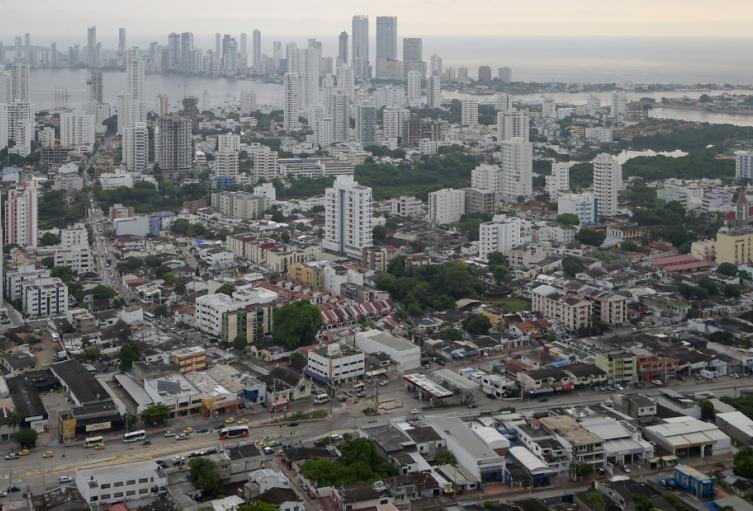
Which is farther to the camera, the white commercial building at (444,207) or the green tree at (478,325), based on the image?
the white commercial building at (444,207)

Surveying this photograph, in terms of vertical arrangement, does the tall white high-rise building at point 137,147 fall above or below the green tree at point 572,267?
above

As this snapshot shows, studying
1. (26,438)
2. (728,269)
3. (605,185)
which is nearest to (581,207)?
(605,185)

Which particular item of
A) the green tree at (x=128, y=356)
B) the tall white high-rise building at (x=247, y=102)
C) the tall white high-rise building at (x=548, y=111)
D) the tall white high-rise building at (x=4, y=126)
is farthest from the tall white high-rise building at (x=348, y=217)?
the tall white high-rise building at (x=247, y=102)

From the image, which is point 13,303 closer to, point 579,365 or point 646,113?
point 579,365

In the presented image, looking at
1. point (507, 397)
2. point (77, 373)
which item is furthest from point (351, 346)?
point (77, 373)

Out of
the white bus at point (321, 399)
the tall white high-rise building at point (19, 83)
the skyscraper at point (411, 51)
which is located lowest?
the white bus at point (321, 399)

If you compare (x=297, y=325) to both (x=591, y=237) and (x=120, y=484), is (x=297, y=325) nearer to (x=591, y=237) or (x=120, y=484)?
(x=120, y=484)

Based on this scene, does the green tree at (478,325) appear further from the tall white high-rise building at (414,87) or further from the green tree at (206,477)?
the tall white high-rise building at (414,87)

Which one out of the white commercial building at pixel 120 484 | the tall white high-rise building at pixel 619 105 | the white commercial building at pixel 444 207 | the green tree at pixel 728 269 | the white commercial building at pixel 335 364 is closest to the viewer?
the white commercial building at pixel 120 484
